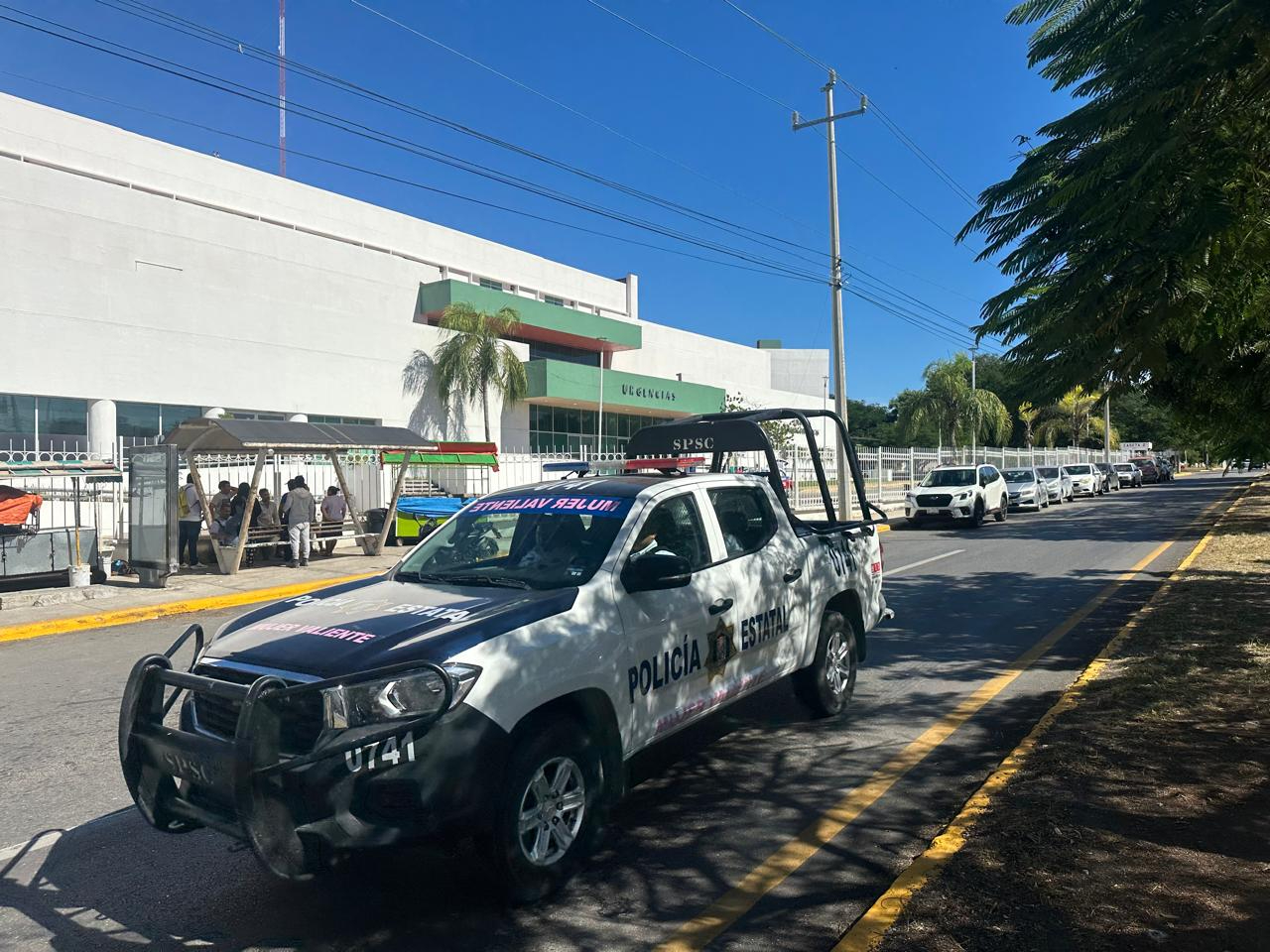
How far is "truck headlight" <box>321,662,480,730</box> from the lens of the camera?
10.7 ft

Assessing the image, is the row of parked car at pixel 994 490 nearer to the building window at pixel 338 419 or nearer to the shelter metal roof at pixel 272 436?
the shelter metal roof at pixel 272 436

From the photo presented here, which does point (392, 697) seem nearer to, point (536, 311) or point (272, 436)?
point (272, 436)

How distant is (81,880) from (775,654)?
3.65 m

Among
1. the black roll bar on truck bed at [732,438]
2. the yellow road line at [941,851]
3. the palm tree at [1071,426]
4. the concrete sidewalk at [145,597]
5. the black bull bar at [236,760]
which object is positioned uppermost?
the palm tree at [1071,426]

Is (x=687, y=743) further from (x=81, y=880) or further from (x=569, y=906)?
(x=81, y=880)

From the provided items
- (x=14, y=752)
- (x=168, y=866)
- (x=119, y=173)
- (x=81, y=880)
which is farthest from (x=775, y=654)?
(x=119, y=173)

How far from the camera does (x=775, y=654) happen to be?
5.41 meters

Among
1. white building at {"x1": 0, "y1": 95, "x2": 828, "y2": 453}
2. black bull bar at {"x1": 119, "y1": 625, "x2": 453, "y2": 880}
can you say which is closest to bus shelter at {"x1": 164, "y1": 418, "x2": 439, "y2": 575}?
white building at {"x1": 0, "y1": 95, "x2": 828, "y2": 453}

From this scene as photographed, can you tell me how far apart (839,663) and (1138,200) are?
3635 mm

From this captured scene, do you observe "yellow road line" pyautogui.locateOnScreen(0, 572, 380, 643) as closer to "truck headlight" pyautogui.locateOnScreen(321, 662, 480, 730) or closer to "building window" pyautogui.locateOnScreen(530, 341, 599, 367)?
"truck headlight" pyautogui.locateOnScreen(321, 662, 480, 730)

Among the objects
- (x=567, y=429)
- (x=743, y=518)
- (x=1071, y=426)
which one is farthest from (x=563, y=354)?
(x=1071, y=426)

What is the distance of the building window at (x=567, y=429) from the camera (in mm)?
40169

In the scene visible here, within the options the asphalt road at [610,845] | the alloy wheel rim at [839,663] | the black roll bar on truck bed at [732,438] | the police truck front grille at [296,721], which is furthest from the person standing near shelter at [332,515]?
the police truck front grille at [296,721]

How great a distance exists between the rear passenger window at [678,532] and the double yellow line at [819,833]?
144cm
